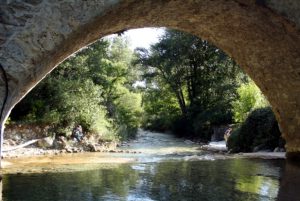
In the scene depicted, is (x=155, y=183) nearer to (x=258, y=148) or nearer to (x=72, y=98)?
(x=258, y=148)

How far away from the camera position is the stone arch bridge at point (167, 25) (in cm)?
302

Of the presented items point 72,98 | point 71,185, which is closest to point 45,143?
point 72,98

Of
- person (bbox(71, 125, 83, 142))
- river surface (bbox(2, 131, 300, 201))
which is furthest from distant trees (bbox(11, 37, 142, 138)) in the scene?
river surface (bbox(2, 131, 300, 201))

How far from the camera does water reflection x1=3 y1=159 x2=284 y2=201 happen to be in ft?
18.7

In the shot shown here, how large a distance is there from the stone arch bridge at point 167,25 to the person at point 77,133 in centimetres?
1078

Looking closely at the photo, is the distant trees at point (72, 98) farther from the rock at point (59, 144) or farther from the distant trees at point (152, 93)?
the rock at point (59, 144)

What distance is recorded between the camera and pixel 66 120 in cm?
1650

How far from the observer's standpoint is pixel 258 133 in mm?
13078

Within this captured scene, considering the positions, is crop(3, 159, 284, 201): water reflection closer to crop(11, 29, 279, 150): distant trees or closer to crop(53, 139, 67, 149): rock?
crop(11, 29, 279, 150): distant trees

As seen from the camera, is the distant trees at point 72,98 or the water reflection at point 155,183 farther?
the distant trees at point 72,98

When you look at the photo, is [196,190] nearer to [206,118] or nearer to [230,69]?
[206,118]

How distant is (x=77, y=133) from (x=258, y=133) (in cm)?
753

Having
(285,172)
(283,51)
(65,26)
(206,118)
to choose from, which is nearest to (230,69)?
(206,118)

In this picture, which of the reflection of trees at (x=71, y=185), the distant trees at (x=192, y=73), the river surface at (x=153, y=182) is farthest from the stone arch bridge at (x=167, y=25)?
the distant trees at (x=192, y=73)
